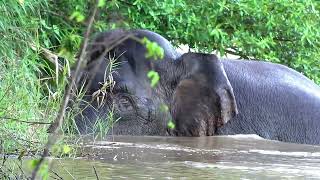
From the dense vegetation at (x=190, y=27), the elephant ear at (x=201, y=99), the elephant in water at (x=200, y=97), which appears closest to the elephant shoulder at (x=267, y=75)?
the elephant in water at (x=200, y=97)

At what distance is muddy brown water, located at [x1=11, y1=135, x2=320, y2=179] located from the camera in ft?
16.9

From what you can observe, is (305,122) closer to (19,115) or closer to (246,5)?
(246,5)

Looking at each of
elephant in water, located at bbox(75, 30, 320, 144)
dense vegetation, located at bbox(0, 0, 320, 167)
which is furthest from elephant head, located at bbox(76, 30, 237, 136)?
dense vegetation, located at bbox(0, 0, 320, 167)

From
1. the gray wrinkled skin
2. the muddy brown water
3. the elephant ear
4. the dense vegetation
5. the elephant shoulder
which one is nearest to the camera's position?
the muddy brown water

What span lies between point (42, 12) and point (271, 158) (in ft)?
10.4

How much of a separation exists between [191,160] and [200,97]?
7.33ft

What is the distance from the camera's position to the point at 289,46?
35.2 ft

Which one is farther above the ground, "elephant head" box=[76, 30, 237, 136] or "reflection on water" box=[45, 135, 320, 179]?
"elephant head" box=[76, 30, 237, 136]

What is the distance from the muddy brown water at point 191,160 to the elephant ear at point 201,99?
212 mm

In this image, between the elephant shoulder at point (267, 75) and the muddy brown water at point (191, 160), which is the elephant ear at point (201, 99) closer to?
the muddy brown water at point (191, 160)

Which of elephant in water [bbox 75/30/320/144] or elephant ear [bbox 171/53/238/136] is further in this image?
elephant ear [bbox 171/53/238/136]

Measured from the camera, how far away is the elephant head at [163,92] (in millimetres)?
7801

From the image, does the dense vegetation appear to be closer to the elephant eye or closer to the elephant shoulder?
the elephant eye

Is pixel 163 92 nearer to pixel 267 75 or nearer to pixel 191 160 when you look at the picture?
pixel 267 75
